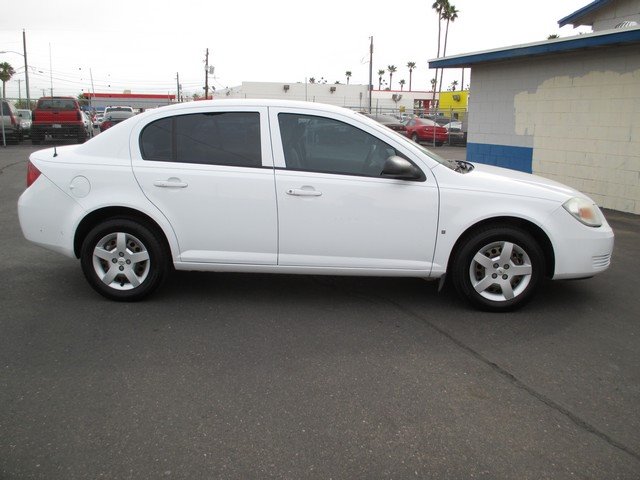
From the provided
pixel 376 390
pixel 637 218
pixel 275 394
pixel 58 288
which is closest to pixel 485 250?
pixel 376 390

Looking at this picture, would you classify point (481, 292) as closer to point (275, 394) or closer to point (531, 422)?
point (531, 422)

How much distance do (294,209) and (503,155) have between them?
30.3 ft

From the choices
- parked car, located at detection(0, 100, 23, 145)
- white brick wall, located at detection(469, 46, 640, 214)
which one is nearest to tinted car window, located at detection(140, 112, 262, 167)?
white brick wall, located at detection(469, 46, 640, 214)

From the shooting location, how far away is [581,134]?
10.6 meters

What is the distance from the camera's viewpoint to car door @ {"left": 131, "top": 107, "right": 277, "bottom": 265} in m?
4.70

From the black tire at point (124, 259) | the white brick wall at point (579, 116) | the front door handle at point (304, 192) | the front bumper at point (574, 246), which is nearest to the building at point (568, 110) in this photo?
the white brick wall at point (579, 116)

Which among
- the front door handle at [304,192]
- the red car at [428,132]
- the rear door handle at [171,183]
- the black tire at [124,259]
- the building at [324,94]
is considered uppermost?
the building at [324,94]

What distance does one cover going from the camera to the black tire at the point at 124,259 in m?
4.79

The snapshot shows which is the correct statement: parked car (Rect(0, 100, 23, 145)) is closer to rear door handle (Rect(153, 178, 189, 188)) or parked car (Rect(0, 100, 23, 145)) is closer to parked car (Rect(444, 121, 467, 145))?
parked car (Rect(444, 121, 467, 145))

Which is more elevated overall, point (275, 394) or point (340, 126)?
point (340, 126)

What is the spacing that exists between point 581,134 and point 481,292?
721cm

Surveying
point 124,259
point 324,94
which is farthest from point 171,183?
point 324,94

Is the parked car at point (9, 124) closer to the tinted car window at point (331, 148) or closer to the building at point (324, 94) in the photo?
the tinted car window at point (331, 148)

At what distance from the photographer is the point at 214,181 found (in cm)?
470
